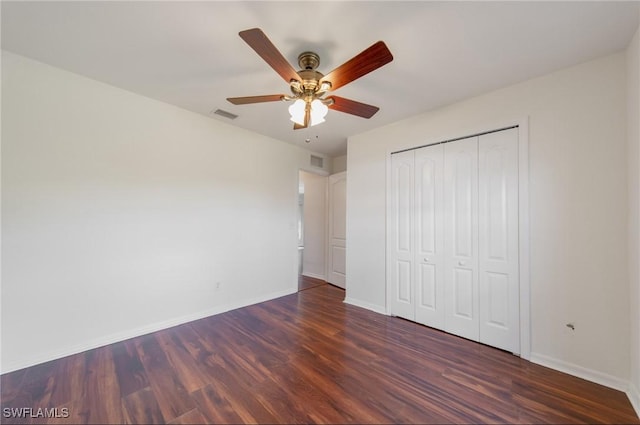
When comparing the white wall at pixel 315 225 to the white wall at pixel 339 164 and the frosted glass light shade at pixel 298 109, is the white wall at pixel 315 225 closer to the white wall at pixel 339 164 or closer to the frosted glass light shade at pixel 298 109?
the white wall at pixel 339 164

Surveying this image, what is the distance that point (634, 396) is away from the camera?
5.51ft

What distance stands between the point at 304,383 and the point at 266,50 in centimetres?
238

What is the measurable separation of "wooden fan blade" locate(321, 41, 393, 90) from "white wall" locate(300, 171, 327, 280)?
3.32 metres

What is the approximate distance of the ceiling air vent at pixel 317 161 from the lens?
4.62 metres

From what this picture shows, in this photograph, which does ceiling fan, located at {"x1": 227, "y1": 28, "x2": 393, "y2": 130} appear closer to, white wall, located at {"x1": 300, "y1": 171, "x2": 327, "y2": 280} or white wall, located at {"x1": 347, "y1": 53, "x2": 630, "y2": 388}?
white wall, located at {"x1": 347, "y1": 53, "x2": 630, "y2": 388}

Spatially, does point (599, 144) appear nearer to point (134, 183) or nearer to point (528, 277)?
point (528, 277)

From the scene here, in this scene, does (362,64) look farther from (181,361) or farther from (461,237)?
(181,361)

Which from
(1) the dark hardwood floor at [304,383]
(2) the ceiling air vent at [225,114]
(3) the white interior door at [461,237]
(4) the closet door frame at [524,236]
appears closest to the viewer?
(1) the dark hardwood floor at [304,383]

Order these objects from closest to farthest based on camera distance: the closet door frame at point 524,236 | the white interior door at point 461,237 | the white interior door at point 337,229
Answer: the closet door frame at point 524,236
the white interior door at point 461,237
the white interior door at point 337,229

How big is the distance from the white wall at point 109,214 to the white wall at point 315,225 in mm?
1788

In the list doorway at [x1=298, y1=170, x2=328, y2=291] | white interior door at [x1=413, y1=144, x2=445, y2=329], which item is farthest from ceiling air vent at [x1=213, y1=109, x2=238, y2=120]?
white interior door at [x1=413, y1=144, x2=445, y2=329]

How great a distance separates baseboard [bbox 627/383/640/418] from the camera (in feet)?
5.28

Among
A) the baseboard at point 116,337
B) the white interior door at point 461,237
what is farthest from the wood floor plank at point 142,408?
the white interior door at point 461,237

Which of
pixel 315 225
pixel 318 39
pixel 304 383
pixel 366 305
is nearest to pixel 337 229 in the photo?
pixel 315 225
